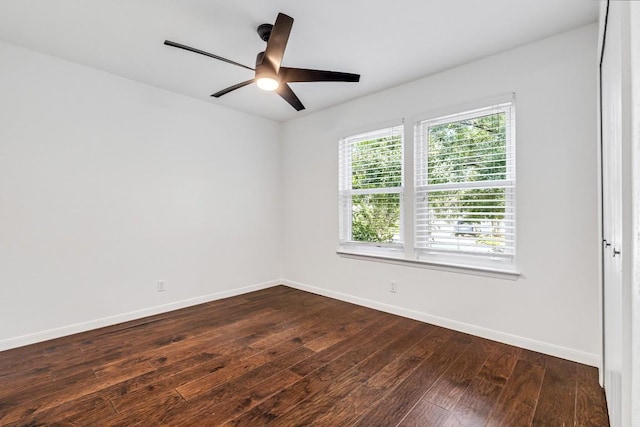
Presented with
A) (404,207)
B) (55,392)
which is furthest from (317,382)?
(404,207)

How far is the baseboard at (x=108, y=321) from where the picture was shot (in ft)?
8.72

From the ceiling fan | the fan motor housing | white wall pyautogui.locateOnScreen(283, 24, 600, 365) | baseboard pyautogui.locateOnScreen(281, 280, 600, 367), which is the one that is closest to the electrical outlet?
white wall pyautogui.locateOnScreen(283, 24, 600, 365)

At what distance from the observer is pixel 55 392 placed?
199 cm

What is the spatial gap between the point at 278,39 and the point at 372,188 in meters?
2.14

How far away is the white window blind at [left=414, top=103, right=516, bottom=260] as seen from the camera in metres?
2.73

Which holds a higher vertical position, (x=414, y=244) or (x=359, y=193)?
(x=359, y=193)

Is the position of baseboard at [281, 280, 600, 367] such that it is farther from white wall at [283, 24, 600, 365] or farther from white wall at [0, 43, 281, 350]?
white wall at [0, 43, 281, 350]

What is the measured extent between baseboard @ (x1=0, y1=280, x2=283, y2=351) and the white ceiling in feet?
8.20

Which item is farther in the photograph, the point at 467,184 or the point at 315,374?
the point at 467,184

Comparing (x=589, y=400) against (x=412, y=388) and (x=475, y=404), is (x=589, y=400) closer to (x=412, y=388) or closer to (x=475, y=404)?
(x=475, y=404)

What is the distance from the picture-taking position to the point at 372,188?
3.78 m

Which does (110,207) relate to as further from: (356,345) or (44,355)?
(356,345)

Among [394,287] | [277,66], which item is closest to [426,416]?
[394,287]

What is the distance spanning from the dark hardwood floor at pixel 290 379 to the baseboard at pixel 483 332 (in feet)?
0.24
